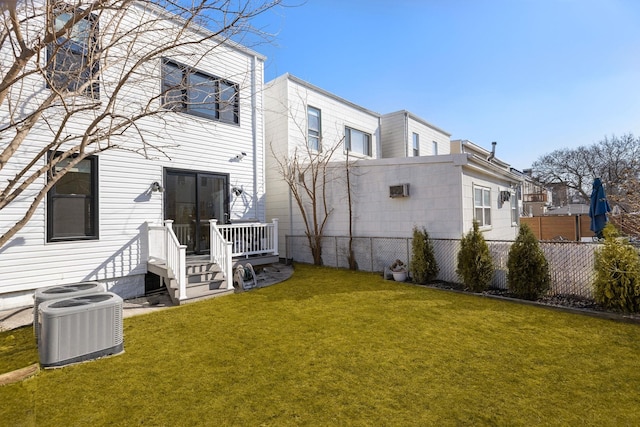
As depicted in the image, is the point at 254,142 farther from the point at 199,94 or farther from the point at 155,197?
the point at 155,197

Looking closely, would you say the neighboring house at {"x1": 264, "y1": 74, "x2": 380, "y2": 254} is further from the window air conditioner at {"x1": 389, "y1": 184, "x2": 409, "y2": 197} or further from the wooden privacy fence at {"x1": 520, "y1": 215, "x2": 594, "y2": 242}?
the wooden privacy fence at {"x1": 520, "y1": 215, "x2": 594, "y2": 242}

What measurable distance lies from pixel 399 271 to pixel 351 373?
4931 mm

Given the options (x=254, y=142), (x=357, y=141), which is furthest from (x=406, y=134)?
(x=254, y=142)

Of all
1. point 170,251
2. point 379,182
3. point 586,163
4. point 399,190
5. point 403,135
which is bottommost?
point 170,251

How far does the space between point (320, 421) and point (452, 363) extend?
171 cm

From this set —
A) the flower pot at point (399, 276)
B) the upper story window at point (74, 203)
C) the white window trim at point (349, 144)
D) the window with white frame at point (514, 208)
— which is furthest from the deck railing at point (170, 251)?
the window with white frame at point (514, 208)

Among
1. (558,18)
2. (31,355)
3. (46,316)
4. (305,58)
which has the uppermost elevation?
(558,18)

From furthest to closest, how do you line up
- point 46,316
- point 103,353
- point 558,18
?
point 558,18 → point 103,353 → point 46,316

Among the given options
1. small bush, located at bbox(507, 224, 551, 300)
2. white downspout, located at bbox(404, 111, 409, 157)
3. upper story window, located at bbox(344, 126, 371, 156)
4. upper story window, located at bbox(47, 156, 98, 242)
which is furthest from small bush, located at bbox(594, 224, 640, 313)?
white downspout, located at bbox(404, 111, 409, 157)

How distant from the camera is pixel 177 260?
574 centimetres

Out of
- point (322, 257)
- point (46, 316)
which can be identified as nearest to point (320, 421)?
point (46, 316)

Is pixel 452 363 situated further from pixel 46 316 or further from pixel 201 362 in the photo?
pixel 46 316

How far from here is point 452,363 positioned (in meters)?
3.29

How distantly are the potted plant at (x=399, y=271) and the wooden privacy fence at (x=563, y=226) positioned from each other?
41.1 feet
